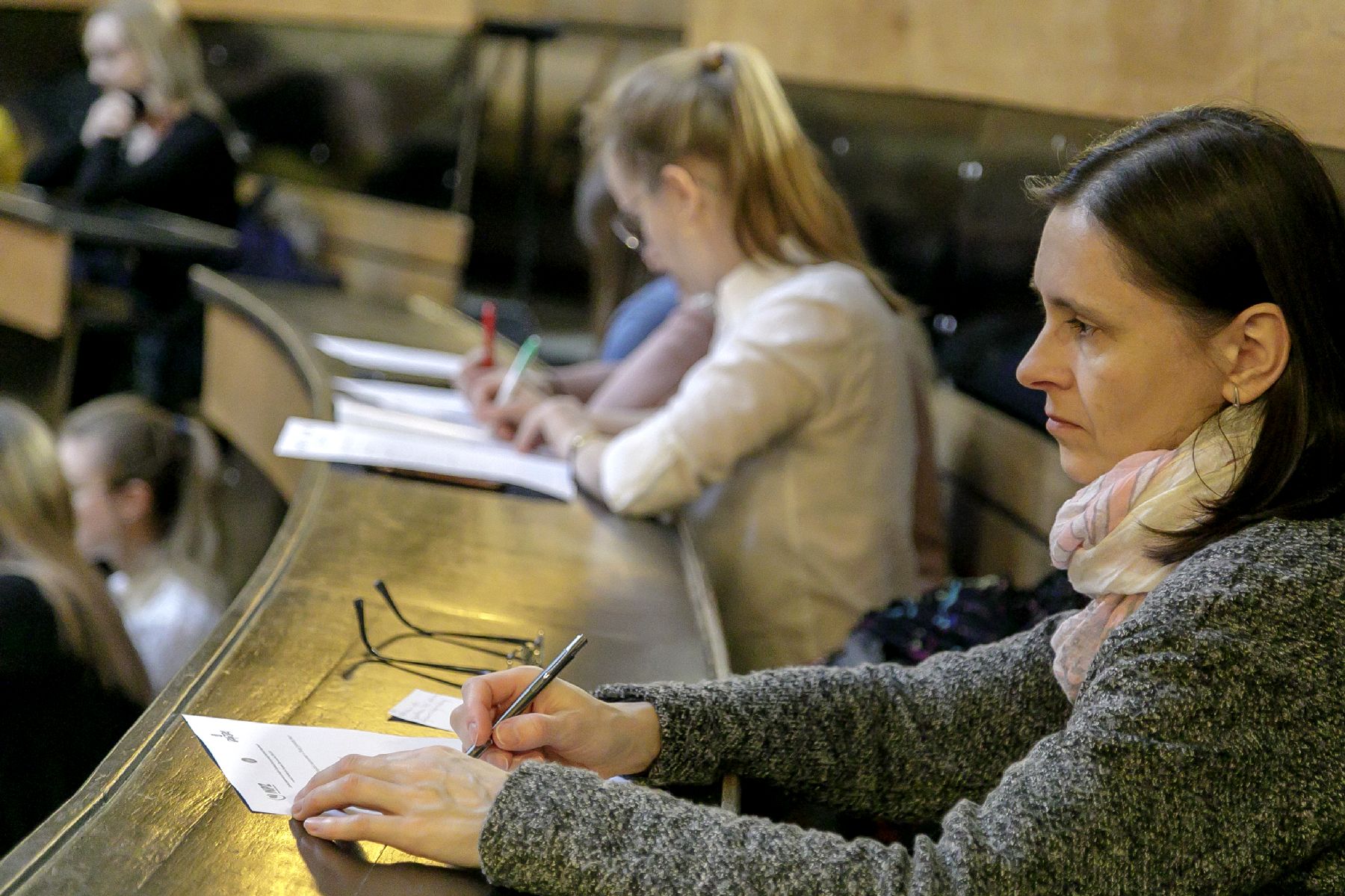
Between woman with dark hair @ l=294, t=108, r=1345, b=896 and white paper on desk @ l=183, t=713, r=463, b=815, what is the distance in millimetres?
57

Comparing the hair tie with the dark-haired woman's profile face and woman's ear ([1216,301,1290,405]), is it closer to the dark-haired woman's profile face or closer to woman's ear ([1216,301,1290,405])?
the dark-haired woman's profile face

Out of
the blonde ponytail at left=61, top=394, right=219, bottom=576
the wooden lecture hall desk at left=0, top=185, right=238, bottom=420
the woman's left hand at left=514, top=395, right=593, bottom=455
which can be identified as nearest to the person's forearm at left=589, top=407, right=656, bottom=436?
the woman's left hand at left=514, top=395, right=593, bottom=455

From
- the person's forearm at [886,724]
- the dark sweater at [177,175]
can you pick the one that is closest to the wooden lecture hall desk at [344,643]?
the person's forearm at [886,724]

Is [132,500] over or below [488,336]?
below

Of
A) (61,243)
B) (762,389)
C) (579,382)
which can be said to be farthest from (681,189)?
(61,243)

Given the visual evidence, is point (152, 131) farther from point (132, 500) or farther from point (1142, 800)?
point (1142, 800)

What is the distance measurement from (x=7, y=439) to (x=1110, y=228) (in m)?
1.72

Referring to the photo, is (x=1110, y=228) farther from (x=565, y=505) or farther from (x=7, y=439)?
(x=7, y=439)

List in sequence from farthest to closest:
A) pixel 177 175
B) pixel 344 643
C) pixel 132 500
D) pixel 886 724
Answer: pixel 177 175 → pixel 132 500 → pixel 344 643 → pixel 886 724

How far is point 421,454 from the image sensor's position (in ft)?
6.90

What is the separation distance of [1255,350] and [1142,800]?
0.34 meters

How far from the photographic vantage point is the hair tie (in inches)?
86.7

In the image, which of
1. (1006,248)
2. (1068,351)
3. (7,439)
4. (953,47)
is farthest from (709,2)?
(1068,351)

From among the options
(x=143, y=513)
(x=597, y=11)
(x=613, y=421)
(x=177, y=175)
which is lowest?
(x=143, y=513)
